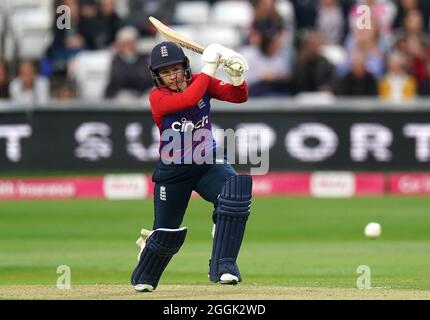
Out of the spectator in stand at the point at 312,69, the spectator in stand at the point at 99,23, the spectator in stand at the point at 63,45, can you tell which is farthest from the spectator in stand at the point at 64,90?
the spectator in stand at the point at 312,69

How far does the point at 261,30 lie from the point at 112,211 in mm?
3531

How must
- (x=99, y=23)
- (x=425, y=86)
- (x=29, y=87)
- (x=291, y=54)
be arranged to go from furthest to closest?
1. (x=99, y=23)
2. (x=291, y=54)
3. (x=425, y=86)
4. (x=29, y=87)

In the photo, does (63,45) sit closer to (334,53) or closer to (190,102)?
(334,53)

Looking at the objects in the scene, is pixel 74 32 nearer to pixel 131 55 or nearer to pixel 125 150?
pixel 131 55

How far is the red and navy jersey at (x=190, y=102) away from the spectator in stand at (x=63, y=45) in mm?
8316

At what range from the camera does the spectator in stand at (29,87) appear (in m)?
15.0

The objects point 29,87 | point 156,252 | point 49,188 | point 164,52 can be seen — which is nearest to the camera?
point 164,52

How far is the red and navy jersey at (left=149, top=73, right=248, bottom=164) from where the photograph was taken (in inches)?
279

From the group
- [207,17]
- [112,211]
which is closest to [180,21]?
[207,17]

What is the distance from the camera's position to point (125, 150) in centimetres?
1464

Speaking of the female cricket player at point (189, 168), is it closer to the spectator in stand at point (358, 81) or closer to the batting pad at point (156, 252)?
the batting pad at point (156, 252)

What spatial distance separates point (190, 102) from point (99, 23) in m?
9.13

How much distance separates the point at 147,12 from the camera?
54.2 feet

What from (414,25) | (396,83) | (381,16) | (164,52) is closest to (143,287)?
(164,52)
